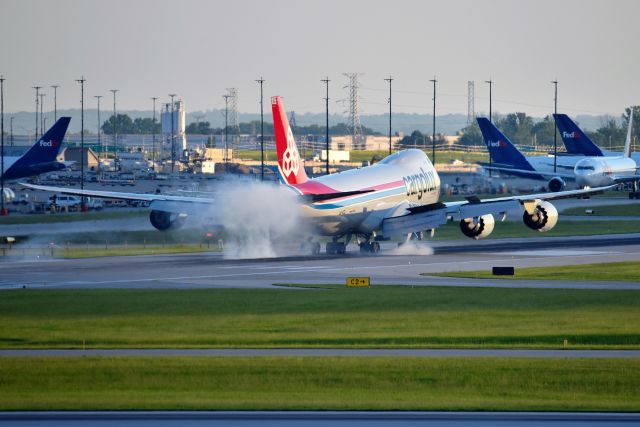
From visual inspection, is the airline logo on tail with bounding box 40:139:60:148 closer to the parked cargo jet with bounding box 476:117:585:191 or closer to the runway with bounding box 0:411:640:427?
the parked cargo jet with bounding box 476:117:585:191

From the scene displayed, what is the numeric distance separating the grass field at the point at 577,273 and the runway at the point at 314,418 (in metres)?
34.8

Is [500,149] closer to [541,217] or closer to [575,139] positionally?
[575,139]

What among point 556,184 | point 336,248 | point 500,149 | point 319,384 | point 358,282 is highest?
point 500,149

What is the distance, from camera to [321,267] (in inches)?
2744

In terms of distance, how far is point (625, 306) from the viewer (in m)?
51.5

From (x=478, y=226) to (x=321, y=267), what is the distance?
58.9 ft

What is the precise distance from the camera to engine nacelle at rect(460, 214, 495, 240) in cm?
8344

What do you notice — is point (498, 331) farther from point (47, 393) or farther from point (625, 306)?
point (47, 393)

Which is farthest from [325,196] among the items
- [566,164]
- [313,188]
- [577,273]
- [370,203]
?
[566,164]

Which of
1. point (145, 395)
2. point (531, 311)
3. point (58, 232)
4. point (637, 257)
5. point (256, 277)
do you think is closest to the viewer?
point (145, 395)

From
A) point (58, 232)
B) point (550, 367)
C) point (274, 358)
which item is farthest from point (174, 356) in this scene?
point (58, 232)

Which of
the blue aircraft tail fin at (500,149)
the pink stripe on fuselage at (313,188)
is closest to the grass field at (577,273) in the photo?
the pink stripe on fuselage at (313,188)

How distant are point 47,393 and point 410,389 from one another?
387 inches

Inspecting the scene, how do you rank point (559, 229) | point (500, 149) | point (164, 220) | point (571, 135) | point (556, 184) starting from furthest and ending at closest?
1. point (571, 135)
2. point (500, 149)
3. point (556, 184)
4. point (559, 229)
5. point (164, 220)
